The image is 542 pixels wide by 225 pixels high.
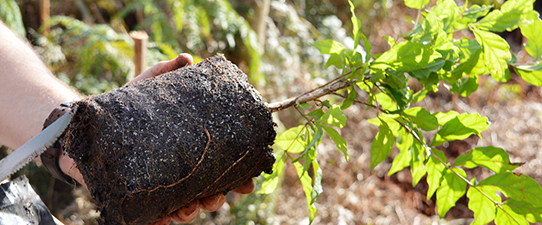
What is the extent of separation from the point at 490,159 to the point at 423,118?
211mm

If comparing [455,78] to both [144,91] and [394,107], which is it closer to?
[394,107]

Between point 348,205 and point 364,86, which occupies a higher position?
point 364,86

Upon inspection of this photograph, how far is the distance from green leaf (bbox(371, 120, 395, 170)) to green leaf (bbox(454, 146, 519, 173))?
197 mm

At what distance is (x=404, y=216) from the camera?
2.64 metres

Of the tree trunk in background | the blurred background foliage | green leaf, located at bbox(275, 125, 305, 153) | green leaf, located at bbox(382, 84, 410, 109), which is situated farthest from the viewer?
the tree trunk in background

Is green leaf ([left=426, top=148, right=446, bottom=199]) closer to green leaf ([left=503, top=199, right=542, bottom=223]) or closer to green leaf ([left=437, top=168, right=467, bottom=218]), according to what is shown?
green leaf ([left=437, top=168, right=467, bottom=218])

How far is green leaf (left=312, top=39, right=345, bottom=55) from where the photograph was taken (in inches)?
34.0

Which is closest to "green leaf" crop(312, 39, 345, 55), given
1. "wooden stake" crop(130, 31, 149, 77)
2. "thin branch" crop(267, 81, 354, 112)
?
"thin branch" crop(267, 81, 354, 112)

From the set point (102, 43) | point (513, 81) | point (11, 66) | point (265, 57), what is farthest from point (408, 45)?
point (513, 81)

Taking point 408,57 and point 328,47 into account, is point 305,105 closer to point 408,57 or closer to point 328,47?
point 328,47

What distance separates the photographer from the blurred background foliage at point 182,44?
2334 millimetres

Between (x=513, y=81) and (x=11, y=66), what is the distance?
467cm

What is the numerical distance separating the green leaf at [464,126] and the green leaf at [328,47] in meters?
0.34

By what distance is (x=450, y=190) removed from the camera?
3.15 ft
